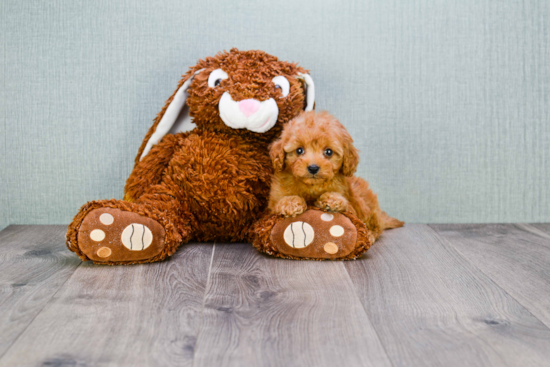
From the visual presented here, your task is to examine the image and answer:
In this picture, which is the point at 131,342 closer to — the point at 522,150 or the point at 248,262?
the point at 248,262

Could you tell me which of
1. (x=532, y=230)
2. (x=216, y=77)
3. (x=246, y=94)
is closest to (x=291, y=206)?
(x=246, y=94)

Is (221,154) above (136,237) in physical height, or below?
above

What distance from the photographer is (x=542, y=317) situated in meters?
0.87

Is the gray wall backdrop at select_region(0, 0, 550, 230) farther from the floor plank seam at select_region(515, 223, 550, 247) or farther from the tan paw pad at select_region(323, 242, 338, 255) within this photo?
the tan paw pad at select_region(323, 242, 338, 255)

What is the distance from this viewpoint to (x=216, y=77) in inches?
52.0

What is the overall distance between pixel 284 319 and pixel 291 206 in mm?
379

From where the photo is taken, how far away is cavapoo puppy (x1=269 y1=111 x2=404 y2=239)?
1.16m

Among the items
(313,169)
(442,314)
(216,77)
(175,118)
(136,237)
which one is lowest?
(442,314)

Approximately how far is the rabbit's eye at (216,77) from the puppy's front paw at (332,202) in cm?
41

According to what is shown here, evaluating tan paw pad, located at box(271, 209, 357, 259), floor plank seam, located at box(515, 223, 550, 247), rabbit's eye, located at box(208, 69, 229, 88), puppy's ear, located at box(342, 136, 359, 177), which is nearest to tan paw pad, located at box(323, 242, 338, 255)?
tan paw pad, located at box(271, 209, 357, 259)

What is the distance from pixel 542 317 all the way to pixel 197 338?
0.59m

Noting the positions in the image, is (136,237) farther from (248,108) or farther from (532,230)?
(532,230)

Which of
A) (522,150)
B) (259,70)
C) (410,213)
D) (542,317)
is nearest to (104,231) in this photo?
(259,70)

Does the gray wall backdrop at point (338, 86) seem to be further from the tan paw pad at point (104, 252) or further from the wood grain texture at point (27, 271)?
the tan paw pad at point (104, 252)
